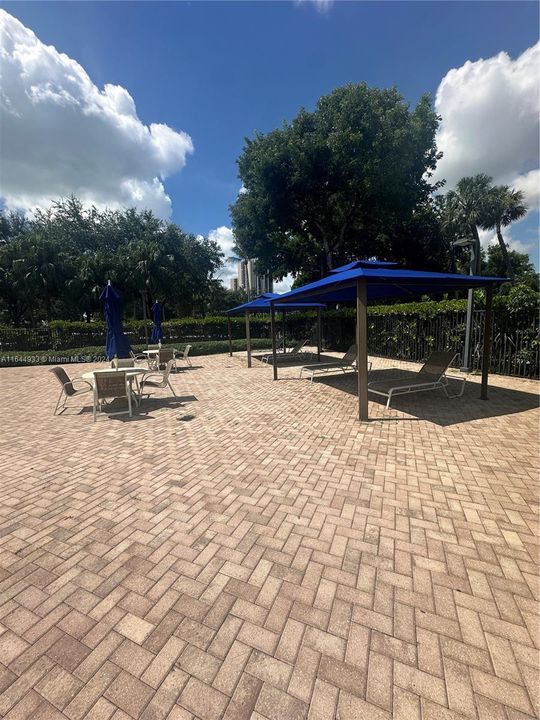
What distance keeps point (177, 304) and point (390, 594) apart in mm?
38555

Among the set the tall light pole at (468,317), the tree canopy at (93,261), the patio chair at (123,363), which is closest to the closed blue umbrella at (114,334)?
the patio chair at (123,363)

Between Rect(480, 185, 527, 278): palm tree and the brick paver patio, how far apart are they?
126ft

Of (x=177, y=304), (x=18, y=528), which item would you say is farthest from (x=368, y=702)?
(x=177, y=304)

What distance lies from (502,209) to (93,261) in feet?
134

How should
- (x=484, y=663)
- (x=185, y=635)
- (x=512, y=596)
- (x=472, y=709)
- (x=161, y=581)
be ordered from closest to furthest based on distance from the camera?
(x=472, y=709)
(x=484, y=663)
(x=185, y=635)
(x=512, y=596)
(x=161, y=581)

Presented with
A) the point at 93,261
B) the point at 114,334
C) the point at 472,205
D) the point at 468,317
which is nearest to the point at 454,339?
the point at 468,317

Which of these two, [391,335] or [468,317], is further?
[391,335]

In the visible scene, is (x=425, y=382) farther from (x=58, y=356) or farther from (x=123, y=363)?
(x=58, y=356)

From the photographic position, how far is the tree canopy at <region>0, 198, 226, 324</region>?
27.0 metres

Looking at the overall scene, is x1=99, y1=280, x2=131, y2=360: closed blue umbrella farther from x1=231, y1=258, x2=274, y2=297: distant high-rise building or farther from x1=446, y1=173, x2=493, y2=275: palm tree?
x1=446, y1=173, x2=493, y2=275: palm tree

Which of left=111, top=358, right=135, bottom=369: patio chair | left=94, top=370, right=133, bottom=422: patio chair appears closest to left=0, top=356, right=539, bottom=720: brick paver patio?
left=94, top=370, right=133, bottom=422: patio chair

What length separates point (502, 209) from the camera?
3328 cm

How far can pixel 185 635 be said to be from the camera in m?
1.81

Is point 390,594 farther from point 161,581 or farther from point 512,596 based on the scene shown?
point 161,581
